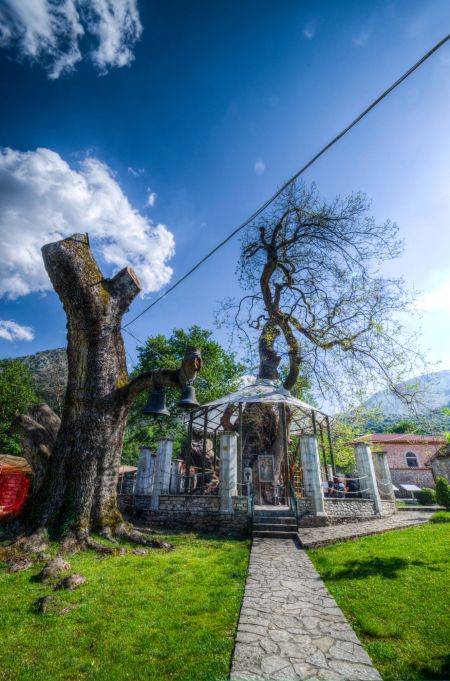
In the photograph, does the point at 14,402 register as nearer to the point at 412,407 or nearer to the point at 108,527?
the point at 108,527

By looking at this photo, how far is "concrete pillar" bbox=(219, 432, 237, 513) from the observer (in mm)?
9672

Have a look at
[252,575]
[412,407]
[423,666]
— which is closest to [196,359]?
[252,575]

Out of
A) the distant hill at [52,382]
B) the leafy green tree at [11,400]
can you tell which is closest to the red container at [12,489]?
the leafy green tree at [11,400]

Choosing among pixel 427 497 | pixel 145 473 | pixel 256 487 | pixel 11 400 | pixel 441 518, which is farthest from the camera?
pixel 11 400

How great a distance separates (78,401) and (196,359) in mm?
2928

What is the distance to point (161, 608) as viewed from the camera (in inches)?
158

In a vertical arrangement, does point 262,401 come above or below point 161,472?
above

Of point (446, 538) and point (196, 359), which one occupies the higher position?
point (196, 359)

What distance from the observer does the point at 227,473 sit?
10.0 meters

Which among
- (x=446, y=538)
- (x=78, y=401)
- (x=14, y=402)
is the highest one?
(x=14, y=402)

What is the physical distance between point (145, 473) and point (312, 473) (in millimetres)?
6274

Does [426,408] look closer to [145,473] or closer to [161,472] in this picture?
[161,472]

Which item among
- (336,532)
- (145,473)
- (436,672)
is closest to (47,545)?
(436,672)

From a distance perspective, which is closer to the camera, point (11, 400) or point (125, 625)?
point (125, 625)
